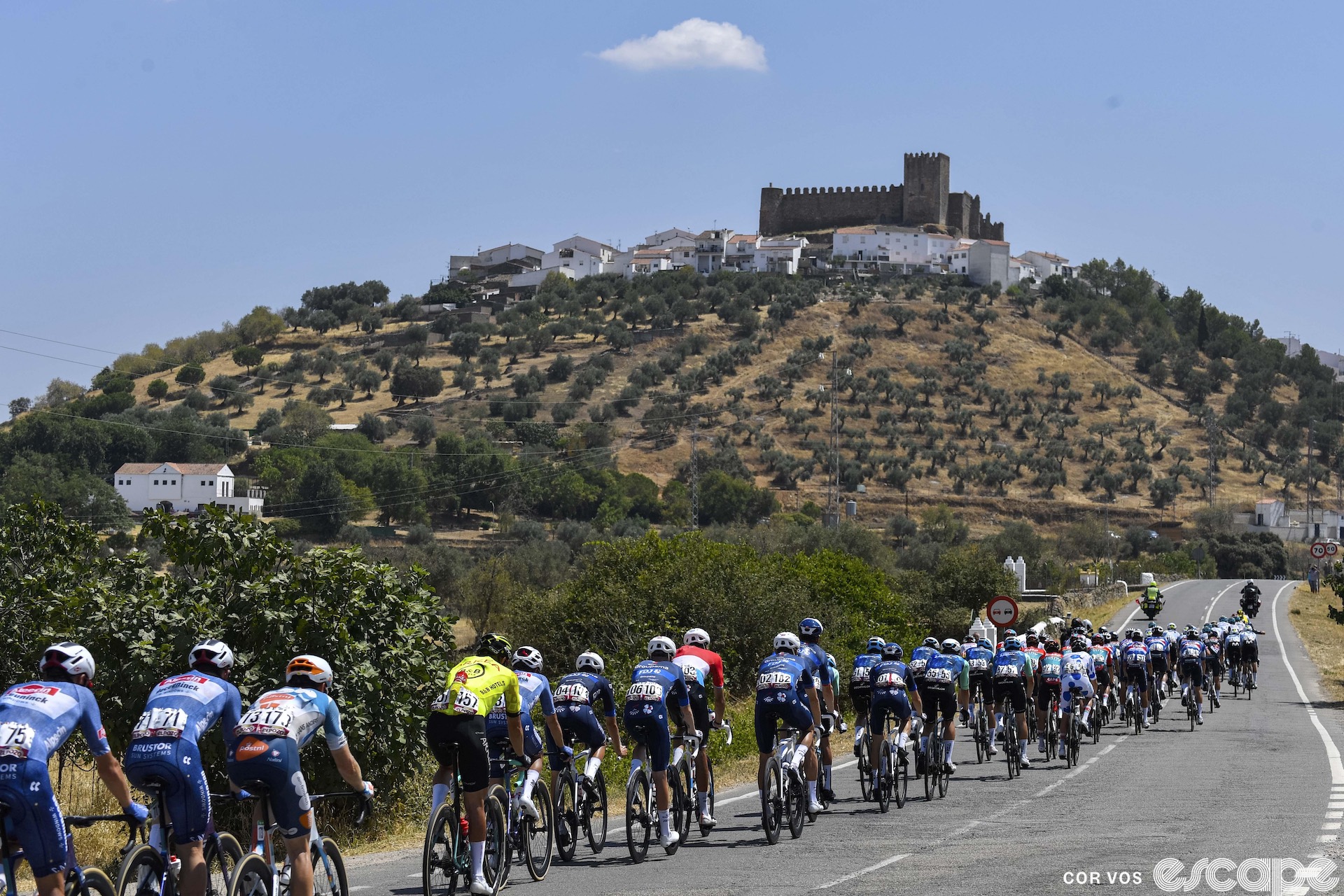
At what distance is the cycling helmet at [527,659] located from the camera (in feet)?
39.4

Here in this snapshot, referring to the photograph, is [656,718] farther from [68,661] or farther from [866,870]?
[68,661]

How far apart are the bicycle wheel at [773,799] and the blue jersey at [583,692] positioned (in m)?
1.54

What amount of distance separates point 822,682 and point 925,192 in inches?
7442

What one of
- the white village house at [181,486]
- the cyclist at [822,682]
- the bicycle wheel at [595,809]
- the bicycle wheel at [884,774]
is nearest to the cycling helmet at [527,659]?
the bicycle wheel at [595,809]

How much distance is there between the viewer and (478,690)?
10656 millimetres

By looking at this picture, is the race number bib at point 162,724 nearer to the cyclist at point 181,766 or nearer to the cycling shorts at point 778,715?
the cyclist at point 181,766

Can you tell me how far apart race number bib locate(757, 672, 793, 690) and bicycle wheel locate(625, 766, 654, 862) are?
1520 millimetres

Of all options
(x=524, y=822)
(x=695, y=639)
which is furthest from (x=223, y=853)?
(x=695, y=639)

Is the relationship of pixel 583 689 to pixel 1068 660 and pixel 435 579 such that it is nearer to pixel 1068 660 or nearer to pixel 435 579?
pixel 1068 660

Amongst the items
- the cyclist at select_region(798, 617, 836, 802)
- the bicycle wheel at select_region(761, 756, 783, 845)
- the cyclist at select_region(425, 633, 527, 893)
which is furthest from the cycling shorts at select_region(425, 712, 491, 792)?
the cyclist at select_region(798, 617, 836, 802)

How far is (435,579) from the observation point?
6625 centimetres

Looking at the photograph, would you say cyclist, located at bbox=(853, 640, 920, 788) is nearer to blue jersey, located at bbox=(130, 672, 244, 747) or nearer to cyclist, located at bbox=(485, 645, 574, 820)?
cyclist, located at bbox=(485, 645, 574, 820)

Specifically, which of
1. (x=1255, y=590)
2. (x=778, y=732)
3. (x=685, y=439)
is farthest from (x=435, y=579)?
(x=778, y=732)

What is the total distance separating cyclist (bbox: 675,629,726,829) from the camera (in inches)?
546
